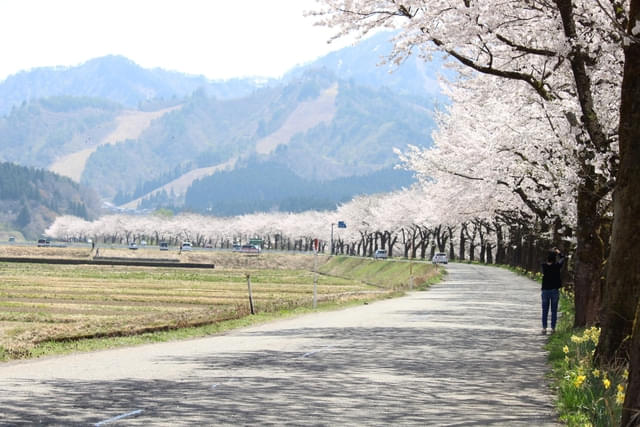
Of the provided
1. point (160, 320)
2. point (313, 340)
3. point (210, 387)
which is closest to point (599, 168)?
point (313, 340)

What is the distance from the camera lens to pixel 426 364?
1839 centimetres

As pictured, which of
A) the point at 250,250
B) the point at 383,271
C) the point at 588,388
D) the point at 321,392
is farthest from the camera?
the point at 250,250

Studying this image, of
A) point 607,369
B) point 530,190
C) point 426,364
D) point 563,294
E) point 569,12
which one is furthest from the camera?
point 563,294

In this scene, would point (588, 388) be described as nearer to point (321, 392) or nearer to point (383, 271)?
point (321, 392)

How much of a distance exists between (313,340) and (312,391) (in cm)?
967

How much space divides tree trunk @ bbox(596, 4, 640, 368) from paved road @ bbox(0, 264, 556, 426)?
1.51 meters

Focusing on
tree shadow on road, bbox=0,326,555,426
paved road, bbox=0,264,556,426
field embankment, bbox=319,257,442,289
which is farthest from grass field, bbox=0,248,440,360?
tree shadow on road, bbox=0,326,555,426

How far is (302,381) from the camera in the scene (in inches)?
603

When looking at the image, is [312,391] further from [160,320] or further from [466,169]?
[466,169]

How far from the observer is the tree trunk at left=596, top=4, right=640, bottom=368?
13.2 metres

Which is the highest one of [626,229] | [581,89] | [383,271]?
[581,89]

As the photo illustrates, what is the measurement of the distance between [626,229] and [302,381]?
585 centimetres

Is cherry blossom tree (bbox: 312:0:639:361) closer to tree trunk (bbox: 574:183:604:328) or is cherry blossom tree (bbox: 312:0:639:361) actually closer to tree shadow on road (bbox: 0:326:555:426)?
tree trunk (bbox: 574:183:604:328)

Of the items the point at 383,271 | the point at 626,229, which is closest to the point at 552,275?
the point at 626,229
